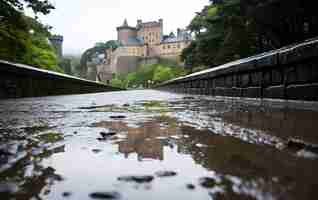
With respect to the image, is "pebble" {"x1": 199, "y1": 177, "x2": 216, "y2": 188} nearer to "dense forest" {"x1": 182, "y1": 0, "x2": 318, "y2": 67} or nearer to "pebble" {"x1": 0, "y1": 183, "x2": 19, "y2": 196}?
"pebble" {"x1": 0, "y1": 183, "x2": 19, "y2": 196}

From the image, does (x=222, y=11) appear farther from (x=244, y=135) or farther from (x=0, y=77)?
(x=244, y=135)

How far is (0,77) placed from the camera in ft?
19.7

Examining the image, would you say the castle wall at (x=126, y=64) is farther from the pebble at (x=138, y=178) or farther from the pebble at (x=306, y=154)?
the pebble at (x=138, y=178)

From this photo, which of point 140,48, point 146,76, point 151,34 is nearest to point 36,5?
point 146,76

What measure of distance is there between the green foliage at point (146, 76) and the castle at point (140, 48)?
5.29 m

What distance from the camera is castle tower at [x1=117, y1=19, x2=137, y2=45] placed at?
112 metres

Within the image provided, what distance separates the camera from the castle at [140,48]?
102 meters

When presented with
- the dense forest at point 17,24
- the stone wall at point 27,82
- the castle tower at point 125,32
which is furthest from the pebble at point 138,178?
the castle tower at point 125,32

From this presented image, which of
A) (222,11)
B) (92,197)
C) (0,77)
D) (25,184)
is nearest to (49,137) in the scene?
(25,184)

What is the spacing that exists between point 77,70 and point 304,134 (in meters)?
128

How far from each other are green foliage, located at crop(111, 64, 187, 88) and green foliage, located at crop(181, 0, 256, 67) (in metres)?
60.7

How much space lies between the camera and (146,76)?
94125 millimetres

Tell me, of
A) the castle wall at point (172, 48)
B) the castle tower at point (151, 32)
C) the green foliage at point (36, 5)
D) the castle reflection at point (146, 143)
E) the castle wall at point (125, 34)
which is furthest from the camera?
the castle wall at point (125, 34)

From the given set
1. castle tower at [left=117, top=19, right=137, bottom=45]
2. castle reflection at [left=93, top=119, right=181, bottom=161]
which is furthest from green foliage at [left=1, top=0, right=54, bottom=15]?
castle tower at [left=117, top=19, right=137, bottom=45]
